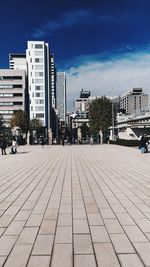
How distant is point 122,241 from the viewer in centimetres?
488

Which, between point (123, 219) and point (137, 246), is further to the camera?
point (123, 219)

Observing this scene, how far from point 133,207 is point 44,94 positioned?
104776 millimetres

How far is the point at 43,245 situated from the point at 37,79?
109 meters

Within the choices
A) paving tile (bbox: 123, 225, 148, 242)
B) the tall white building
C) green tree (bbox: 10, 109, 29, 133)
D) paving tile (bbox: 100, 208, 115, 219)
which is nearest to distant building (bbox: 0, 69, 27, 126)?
the tall white building

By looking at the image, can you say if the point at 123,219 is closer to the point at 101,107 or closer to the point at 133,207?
the point at 133,207

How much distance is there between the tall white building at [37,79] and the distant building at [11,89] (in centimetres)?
644

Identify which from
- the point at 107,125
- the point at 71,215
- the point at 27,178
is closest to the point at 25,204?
the point at 71,215

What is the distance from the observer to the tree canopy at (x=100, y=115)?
5247 cm

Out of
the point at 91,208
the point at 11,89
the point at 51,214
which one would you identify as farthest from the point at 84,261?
the point at 11,89

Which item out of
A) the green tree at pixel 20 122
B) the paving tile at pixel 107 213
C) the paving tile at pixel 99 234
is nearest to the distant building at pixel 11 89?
the green tree at pixel 20 122

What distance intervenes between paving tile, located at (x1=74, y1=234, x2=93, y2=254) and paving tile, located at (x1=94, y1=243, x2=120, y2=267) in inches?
4.4

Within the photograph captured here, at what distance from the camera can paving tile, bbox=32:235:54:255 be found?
14.6ft

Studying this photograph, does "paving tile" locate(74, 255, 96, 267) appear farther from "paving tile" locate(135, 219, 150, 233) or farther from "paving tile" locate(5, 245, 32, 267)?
"paving tile" locate(135, 219, 150, 233)

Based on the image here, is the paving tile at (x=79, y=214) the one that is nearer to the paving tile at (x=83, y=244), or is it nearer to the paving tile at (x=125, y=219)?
the paving tile at (x=125, y=219)
